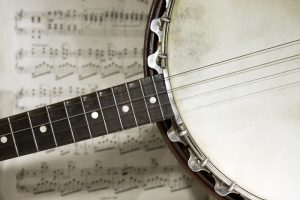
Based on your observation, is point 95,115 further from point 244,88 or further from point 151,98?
point 244,88

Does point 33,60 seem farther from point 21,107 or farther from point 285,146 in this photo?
point 285,146

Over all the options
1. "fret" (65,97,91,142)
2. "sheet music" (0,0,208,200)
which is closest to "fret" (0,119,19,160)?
"fret" (65,97,91,142)

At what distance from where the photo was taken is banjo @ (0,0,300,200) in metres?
0.77

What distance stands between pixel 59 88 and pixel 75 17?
0.57 ft

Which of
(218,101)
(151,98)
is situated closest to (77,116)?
(151,98)

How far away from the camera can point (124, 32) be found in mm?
1062

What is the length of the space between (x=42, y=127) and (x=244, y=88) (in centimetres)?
37

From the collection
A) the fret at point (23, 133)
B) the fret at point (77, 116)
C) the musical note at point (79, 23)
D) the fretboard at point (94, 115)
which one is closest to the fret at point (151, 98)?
the fretboard at point (94, 115)

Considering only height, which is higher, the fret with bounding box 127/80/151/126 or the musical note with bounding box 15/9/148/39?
the musical note with bounding box 15/9/148/39

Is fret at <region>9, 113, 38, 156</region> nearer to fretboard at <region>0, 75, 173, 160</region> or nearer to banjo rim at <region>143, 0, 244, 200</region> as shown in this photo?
fretboard at <region>0, 75, 173, 160</region>

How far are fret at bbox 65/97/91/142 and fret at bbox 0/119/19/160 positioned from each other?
0.38 feet

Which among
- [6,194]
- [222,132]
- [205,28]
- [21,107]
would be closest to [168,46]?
[205,28]

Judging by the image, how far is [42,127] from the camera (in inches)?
31.1

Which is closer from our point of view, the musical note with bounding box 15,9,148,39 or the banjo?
the banjo
